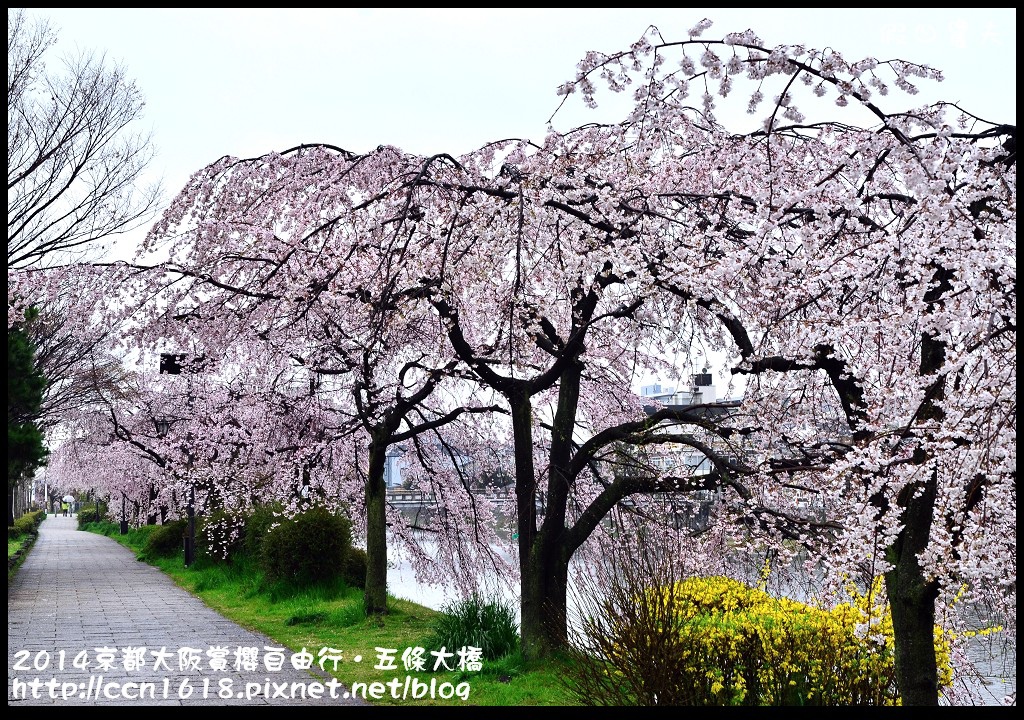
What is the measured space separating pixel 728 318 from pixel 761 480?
1.35 metres

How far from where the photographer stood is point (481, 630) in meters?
8.86

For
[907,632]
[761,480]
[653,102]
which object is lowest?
[907,632]

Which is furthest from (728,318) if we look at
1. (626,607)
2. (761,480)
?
(626,607)

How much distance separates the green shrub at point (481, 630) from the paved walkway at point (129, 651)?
124cm

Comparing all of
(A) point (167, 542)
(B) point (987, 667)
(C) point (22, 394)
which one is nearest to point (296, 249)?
(B) point (987, 667)

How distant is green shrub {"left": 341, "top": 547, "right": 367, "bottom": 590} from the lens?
14.8 meters

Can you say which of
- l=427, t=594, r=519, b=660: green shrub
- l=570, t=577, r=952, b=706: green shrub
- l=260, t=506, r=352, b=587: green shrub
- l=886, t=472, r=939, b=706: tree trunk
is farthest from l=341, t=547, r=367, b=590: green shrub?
l=886, t=472, r=939, b=706: tree trunk

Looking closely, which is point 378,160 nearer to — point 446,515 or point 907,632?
point 907,632

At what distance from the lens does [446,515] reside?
14438 millimetres

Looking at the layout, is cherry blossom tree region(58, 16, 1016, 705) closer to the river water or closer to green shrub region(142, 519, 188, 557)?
the river water

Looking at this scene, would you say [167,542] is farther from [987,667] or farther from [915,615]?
[915,615]

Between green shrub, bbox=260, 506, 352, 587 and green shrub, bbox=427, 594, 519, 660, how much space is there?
18.1 feet

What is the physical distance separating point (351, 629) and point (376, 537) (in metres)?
1.57

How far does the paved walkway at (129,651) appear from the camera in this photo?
7348mm
